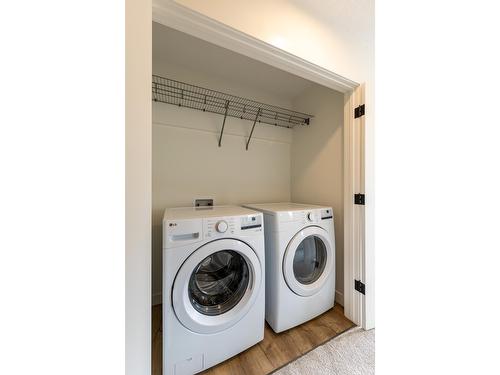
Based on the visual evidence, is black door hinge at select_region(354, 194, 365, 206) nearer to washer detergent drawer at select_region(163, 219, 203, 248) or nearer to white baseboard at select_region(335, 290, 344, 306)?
white baseboard at select_region(335, 290, 344, 306)

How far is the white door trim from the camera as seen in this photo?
0.80 m

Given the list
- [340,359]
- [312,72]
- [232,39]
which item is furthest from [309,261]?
[232,39]

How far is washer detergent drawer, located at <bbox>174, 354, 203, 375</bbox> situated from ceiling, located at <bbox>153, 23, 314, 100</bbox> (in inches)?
79.5

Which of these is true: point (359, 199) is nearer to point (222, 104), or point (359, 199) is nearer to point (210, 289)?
point (210, 289)

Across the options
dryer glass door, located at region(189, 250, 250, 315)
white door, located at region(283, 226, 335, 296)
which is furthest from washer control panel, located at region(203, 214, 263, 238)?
white door, located at region(283, 226, 335, 296)

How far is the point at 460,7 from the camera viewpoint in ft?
0.69

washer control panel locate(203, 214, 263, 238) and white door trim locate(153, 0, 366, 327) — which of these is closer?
white door trim locate(153, 0, 366, 327)

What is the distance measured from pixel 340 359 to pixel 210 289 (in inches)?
33.8

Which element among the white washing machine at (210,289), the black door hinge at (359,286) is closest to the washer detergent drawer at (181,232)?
the white washing machine at (210,289)

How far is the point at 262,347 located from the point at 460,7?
153 centimetres

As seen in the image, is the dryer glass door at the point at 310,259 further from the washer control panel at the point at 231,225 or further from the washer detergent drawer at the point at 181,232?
the washer detergent drawer at the point at 181,232

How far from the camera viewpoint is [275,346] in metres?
1.12

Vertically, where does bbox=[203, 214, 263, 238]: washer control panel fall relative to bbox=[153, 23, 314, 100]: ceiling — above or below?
below
